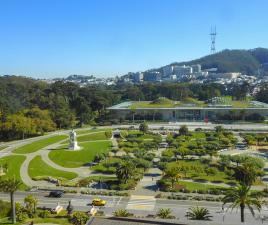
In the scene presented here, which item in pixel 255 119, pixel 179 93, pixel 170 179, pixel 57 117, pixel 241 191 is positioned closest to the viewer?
pixel 241 191

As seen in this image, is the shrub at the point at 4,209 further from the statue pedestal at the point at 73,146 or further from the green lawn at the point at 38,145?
the statue pedestal at the point at 73,146

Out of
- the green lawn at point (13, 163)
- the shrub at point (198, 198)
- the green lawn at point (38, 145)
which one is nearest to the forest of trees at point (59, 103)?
the green lawn at point (38, 145)

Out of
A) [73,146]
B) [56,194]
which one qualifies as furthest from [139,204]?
[73,146]

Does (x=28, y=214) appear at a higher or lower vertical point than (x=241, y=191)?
lower

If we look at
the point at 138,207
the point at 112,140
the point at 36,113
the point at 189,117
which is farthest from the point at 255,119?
the point at 138,207

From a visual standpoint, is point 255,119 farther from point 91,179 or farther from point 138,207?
point 138,207

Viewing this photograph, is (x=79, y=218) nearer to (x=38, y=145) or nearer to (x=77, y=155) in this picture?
(x=77, y=155)

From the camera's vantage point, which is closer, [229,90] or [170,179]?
[170,179]

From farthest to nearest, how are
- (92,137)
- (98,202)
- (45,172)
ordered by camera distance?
1. (92,137)
2. (45,172)
3. (98,202)
